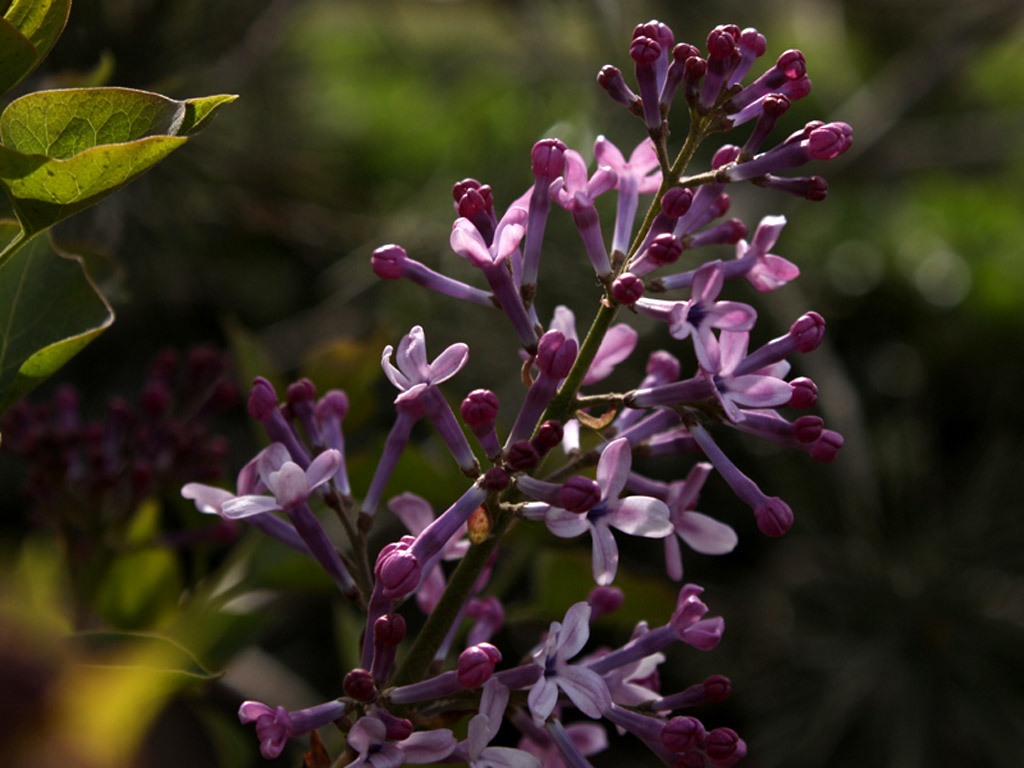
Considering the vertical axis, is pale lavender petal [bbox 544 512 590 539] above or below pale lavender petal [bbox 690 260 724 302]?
below

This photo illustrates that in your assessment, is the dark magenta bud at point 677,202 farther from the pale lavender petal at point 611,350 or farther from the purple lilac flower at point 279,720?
the purple lilac flower at point 279,720

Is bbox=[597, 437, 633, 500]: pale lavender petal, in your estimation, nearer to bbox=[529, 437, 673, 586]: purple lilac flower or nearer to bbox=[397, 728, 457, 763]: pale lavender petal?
bbox=[529, 437, 673, 586]: purple lilac flower

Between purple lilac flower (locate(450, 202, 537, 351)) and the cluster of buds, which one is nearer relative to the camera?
purple lilac flower (locate(450, 202, 537, 351))

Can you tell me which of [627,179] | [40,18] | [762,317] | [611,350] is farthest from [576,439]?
[762,317]

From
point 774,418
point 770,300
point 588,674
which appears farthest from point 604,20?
point 588,674

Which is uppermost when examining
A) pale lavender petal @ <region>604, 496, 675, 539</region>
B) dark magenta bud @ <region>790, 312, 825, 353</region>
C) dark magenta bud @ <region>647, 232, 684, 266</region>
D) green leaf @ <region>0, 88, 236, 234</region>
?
green leaf @ <region>0, 88, 236, 234</region>

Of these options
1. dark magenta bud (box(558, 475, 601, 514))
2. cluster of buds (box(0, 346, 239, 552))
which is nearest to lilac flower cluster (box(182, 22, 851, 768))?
dark magenta bud (box(558, 475, 601, 514))
